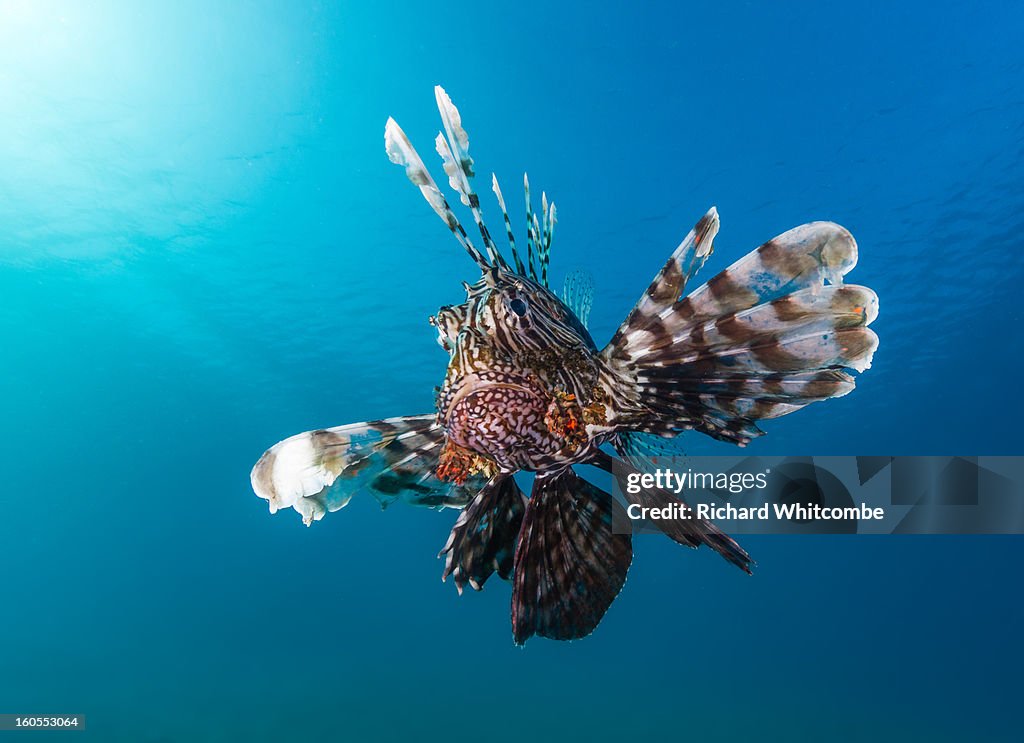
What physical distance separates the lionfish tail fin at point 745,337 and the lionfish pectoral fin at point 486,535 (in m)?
1.06

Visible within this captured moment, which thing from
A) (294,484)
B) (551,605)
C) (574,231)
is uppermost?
(574,231)

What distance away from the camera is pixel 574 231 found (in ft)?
59.4

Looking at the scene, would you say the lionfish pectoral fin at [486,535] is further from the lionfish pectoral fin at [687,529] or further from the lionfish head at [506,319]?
the lionfish head at [506,319]

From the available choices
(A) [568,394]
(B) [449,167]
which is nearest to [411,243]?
(B) [449,167]

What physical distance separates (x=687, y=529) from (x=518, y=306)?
1637 millimetres

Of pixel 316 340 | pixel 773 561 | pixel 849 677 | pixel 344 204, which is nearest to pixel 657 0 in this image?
pixel 344 204

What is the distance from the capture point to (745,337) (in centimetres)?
293

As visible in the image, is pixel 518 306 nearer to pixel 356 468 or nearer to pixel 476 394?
pixel 476 394

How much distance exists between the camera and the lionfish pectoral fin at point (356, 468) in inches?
136

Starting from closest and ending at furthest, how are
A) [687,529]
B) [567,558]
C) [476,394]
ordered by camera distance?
[476,394] → [687,529] → [567,558]

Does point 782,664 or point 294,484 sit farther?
point 782,664

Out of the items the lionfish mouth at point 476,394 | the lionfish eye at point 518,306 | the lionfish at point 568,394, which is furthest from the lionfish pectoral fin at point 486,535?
the lionfish eye at point 518,306

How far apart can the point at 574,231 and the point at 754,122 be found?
5.60 m

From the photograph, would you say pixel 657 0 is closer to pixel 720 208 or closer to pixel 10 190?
pixel 720 208
